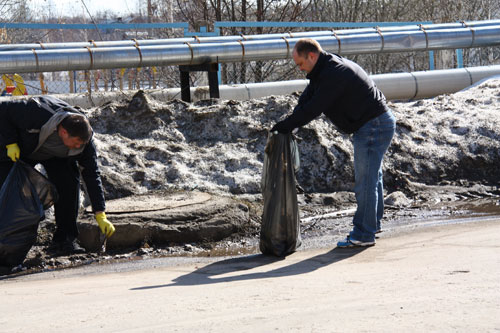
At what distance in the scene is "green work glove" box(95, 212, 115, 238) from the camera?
512 cm

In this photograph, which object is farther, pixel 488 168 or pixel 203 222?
pixel 488 168

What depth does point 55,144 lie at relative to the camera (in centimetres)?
493

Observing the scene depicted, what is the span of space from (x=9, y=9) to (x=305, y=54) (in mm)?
14368

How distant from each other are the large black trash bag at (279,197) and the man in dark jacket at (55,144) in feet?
4.04

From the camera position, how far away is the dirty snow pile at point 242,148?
6965 mm

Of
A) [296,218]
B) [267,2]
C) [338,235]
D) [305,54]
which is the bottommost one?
[338,235]

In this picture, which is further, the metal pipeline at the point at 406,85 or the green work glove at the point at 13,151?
the metal pipeline at the point at 406,85

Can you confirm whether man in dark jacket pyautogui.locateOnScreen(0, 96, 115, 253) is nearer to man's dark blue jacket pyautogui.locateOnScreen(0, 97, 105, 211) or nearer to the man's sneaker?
man's dark blue jacket pyautogui.locateOnScreen(0, 97, 105, 211)

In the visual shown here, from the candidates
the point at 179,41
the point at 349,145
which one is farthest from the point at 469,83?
the point at 179,41

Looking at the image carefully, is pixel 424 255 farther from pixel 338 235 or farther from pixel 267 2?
pixel 267 2

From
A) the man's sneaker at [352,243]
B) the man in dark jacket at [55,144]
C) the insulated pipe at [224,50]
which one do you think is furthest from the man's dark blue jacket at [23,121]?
the insulated pipe at [224,50]

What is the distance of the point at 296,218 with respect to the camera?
5.14m

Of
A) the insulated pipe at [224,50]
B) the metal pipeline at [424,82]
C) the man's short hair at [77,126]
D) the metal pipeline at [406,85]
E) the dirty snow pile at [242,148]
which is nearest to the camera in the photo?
the man's short hair at [77,126]

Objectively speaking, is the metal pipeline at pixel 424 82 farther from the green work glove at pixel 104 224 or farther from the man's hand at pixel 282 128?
the green work glove at pixel 104 224
